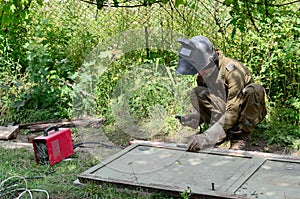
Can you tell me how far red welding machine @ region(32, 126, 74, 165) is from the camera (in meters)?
4.26

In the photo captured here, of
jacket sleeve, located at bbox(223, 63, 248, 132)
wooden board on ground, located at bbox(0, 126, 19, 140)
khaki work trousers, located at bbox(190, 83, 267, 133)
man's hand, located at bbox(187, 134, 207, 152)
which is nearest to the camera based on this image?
man's hand, located at bbox(187, 134, 207, 152)

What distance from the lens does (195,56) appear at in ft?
13.0

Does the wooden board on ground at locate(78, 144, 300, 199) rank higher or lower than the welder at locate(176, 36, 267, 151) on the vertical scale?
lower

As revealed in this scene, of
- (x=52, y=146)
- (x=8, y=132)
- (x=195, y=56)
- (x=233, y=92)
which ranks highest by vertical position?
(x=195, y=56)

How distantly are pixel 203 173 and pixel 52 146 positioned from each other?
139 cm

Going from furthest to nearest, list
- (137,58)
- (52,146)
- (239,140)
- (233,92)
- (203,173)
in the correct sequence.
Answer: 1. (239,140)
2. (52,146)
3. (233,92)
4. (203,173)
5. (137,58)

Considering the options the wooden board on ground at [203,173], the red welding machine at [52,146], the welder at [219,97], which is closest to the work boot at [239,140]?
the welder at [219,97]

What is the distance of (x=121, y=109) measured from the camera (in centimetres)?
423

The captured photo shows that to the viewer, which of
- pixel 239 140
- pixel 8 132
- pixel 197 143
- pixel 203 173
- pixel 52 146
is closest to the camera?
pixel 203 173

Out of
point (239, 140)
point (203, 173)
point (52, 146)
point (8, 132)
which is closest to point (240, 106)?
point (239, 140)

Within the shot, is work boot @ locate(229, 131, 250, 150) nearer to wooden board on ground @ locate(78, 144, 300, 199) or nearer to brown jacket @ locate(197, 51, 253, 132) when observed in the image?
brown jacket @ locate(197, 51, 253, 132)

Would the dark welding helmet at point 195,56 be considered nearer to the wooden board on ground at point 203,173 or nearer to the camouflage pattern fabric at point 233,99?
the camouflage pattern fabric at point 233,99

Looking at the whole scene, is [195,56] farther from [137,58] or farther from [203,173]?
[203,173]

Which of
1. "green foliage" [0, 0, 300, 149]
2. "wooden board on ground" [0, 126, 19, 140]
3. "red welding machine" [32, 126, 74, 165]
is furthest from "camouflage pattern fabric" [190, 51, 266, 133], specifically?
"wooden board on ground" [0, 126, 19, 140]
